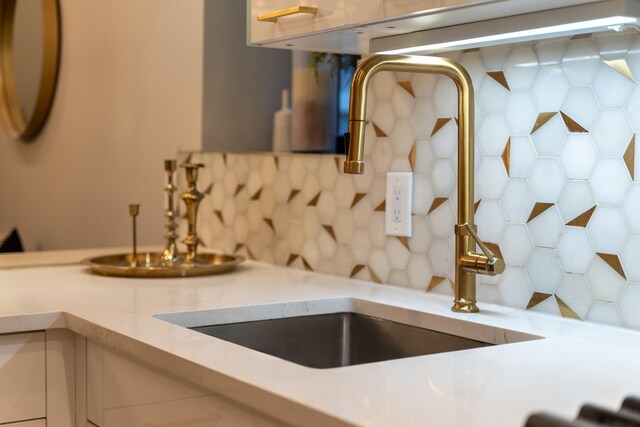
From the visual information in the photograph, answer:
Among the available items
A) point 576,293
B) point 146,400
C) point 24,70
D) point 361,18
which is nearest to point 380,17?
point 361,18

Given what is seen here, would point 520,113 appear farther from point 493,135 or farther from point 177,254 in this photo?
point 177,254

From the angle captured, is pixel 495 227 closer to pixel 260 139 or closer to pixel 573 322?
pixel 573 322

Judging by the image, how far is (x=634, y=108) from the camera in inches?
50.9

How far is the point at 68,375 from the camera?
1484mm

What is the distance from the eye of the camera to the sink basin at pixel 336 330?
1433 mm

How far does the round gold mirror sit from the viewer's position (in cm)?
338

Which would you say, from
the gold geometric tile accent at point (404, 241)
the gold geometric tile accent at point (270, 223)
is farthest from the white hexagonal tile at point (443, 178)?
the gold geometric tile accent at point (270, 223)

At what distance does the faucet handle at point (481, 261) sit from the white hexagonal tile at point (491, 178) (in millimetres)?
107

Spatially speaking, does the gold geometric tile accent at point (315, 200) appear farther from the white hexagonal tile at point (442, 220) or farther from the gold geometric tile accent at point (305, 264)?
the white hexagonal tile at point (442, 220)

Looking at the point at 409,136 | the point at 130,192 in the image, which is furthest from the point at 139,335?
the point at 130,192

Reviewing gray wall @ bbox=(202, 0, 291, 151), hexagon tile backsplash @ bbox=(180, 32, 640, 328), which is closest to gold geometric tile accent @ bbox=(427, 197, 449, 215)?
hexagon tile backsplash @ bbox=(180, 32, 640, 328)

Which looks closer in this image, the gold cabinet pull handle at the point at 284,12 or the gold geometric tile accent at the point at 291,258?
the gold cabinet pull handle at the point at 284,12

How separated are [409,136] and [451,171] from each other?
13 centimetres

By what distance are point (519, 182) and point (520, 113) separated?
11 centimetres
